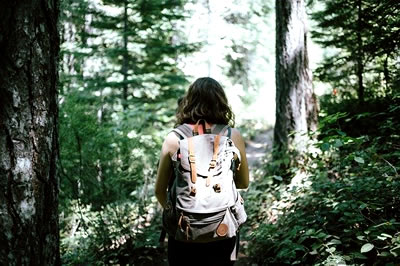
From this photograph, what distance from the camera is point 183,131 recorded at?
269cm

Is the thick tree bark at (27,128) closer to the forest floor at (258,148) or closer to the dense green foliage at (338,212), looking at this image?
the dense green foliage at (338,212)

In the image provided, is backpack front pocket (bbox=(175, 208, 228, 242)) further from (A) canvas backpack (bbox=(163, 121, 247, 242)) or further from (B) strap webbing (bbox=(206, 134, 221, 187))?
(B) strap webbing (bbox=(206, 134, 221, 187))

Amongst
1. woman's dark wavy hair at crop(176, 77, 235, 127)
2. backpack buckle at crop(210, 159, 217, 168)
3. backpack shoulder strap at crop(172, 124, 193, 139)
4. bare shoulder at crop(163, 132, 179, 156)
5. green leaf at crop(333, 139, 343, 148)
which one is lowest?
backpack buckle at crop(210, 159, 217, 168)

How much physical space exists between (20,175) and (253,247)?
12.1 feet

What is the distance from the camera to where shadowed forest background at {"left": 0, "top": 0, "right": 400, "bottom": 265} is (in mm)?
2357

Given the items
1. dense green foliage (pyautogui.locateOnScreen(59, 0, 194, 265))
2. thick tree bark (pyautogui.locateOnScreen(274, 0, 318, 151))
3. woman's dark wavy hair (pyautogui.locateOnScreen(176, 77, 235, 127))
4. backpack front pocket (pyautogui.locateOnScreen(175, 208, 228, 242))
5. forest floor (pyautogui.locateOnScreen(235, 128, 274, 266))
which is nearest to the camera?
backpack front pocket (pyautogui.locateOnScreen(175, 208, 228, 242))

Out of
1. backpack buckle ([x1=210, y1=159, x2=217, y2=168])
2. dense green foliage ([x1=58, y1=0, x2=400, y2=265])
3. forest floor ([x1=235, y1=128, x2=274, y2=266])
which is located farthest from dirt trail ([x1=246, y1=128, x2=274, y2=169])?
backpack buckle ([x1=210, y1=159, x2=217, y2=168])

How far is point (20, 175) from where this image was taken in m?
2.32

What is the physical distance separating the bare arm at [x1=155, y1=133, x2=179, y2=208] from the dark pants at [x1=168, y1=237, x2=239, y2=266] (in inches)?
14.6

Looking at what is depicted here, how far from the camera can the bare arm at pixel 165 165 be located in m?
2.64

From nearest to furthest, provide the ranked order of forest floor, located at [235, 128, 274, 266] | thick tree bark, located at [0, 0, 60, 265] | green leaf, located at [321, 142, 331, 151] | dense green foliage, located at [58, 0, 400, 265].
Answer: thick tree bark, located at [0, 0, 60, 265] → green leaf, located at [321, 142, 331, 151] → dense green foliage, located at [58, 0, 400, 265] → forest floor, located at [235, 128, 274, 266]

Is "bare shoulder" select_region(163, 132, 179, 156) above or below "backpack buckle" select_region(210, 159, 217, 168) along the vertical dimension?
above

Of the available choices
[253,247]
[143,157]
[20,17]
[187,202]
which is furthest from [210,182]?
[143,157]

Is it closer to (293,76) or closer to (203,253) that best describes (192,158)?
(203,253)
